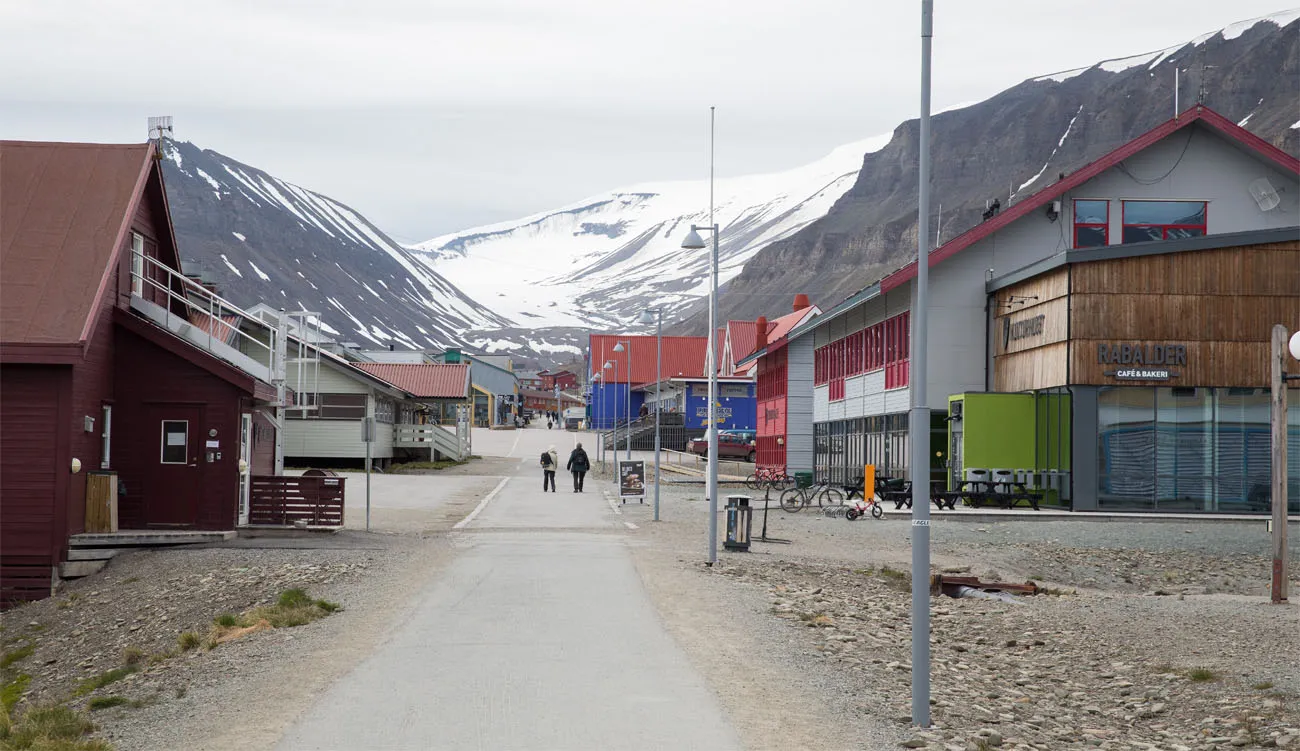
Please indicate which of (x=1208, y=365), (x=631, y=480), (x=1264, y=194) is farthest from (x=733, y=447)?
(x=1208, y=365)

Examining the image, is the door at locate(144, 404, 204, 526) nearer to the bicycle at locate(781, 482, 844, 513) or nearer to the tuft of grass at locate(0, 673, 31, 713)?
the tuft of grass at locate(0, 673, 31, 713)

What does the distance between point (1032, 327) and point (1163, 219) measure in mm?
6400

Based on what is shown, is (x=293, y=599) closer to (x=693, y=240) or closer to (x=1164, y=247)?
(x=693, y=240)

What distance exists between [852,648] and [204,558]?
486 inches

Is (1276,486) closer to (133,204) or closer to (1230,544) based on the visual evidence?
(1230,544)

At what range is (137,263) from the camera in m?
26.9

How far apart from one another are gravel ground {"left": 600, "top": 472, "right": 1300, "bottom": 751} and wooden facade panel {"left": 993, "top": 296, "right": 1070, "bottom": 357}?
336 inches

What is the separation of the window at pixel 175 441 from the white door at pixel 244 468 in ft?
3.31

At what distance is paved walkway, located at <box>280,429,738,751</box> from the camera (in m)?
9.42

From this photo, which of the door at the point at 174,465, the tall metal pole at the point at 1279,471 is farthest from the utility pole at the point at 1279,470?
the door at the point at 174,465

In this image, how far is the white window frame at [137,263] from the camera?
26578 millimetres

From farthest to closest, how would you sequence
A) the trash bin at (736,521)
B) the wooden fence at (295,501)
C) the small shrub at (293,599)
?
the wooden fence at (295,501)
the trash bin at (736,521)
the small shrub at (293,599)

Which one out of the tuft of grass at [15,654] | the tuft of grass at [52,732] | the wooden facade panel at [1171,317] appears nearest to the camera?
the tuft of grass at [52,732]

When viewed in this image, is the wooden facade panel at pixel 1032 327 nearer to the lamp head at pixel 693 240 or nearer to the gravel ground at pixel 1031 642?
the gravel ground at pixel 1031 642
